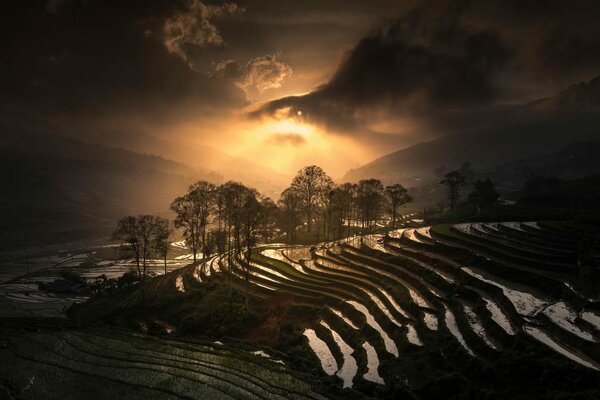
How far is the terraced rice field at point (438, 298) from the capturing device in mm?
21656

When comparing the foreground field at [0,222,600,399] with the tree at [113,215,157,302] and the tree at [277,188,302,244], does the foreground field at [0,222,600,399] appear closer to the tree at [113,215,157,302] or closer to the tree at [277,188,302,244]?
the tree at [113,215,157,302]

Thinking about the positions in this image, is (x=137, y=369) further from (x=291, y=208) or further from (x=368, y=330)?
(x=291, y=208)

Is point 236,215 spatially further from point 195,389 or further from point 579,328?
point 579,328

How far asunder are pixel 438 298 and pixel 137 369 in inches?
1034

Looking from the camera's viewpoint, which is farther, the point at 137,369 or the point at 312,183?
the point at 312,183

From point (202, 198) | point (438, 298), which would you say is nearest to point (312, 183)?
point (202, 198)

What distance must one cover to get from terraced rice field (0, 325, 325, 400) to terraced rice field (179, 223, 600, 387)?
5.03 metres

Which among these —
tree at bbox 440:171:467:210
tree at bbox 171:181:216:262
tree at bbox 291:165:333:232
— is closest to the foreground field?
tree at bbox 171:181:216:262

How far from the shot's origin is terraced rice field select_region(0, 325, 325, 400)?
20562mm

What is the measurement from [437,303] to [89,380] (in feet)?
94.2

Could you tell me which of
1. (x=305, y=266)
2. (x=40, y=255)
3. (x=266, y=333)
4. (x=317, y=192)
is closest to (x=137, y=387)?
(x=266, y=333)

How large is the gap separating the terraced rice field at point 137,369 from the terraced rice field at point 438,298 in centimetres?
503

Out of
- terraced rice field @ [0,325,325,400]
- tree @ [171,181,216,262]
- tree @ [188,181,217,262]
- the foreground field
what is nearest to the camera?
the foreground field

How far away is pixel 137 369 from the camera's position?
77.4 feet
